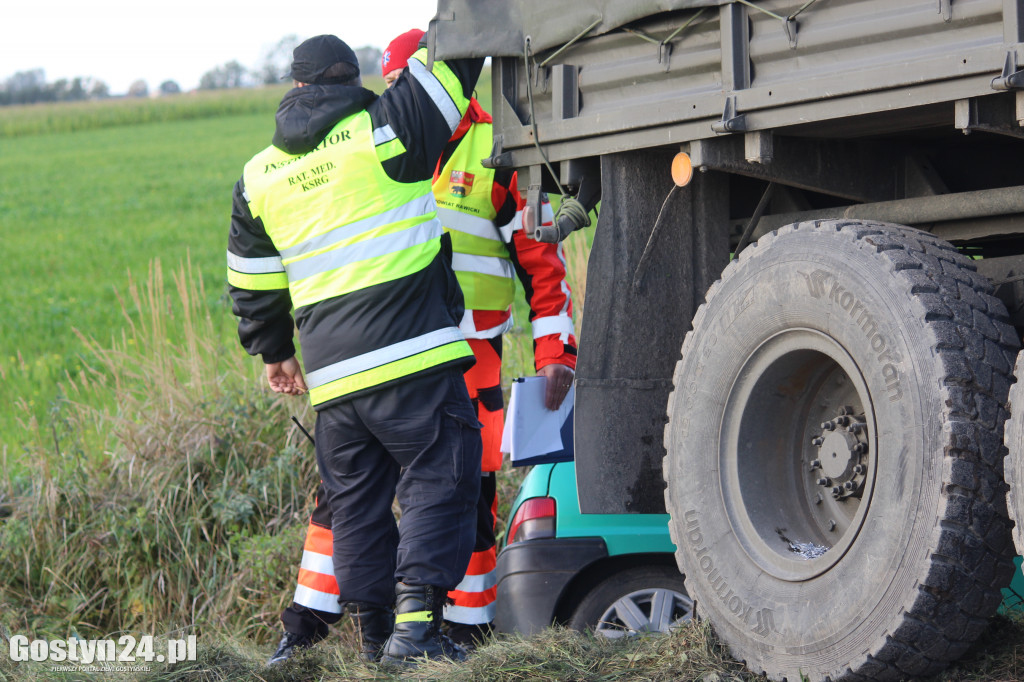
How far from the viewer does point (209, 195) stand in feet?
73.3

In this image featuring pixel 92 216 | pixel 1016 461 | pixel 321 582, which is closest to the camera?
pixel 1016 461

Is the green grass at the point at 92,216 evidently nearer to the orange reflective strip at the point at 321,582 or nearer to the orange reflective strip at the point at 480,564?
the orange reflective strip at the point at 321,582

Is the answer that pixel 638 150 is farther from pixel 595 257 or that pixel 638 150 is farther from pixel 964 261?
pixel 964 261

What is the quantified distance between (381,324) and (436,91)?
32.8 inches

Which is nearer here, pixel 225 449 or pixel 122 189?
pixel 225 449

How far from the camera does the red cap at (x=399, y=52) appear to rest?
4.40 meters

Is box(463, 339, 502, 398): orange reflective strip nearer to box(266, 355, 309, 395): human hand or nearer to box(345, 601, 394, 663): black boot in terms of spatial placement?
box(266, 355, 309, 395): human hand

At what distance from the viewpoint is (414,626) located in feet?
11.6

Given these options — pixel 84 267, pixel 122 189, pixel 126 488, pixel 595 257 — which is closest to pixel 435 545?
pixel 595 257

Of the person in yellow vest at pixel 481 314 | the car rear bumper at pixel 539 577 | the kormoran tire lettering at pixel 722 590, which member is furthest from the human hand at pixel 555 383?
the kormoran tire lettering at pixel 722 590

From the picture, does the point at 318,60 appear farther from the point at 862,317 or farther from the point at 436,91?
the point at 862,317

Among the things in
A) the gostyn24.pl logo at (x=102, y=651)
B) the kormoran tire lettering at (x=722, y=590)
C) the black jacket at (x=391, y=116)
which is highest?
the black jacket at (x=391, y=116)

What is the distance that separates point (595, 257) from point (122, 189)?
878 inches

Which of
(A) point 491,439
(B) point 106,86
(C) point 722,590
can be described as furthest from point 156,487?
(B) point 106,86
